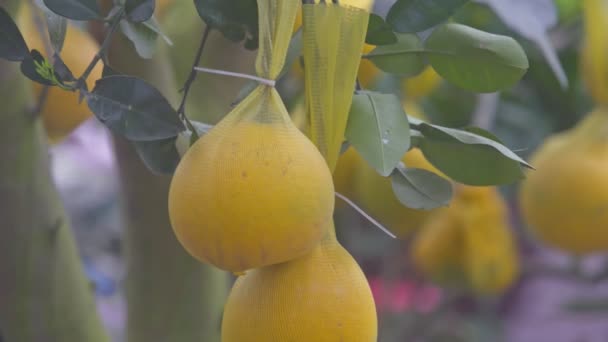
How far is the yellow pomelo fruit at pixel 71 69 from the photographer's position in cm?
60

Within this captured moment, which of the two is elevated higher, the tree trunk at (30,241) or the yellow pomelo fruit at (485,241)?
the tree trunk at (30,241)

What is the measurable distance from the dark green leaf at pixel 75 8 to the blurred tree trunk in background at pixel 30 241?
0.20 m

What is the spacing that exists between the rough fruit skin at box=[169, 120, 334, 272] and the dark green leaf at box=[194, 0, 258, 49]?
0.06 meters

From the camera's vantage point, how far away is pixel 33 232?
24.4 inches

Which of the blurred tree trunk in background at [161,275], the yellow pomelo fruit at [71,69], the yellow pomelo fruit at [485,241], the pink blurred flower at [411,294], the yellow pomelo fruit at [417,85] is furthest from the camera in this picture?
the pink blurred flower at [411,294]

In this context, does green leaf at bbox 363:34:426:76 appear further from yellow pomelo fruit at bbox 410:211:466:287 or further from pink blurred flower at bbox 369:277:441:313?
pink blurred flower at bbox 369:277:441:313

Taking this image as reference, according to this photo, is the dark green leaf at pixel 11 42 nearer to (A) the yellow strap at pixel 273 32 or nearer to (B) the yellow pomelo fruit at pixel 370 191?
(A) the yellow strap at pixel 273 32

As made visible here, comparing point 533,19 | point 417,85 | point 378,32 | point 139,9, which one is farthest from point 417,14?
point 417,85

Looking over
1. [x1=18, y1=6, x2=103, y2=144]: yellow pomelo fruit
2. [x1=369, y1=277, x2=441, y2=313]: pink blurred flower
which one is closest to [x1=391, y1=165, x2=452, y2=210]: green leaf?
[x1=18, y1=6, x2=103, y2=144]: yellow pomelo fruit

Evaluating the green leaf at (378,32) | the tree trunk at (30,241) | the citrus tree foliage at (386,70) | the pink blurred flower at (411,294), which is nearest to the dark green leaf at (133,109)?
the citrus tree foliage at (386,70)

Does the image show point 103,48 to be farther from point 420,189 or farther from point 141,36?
point 420,189

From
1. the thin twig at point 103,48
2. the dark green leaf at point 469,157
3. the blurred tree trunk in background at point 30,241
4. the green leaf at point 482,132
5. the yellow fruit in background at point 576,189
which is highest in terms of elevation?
the thin twig at point 103,48

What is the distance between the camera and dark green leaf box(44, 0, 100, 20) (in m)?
0.40

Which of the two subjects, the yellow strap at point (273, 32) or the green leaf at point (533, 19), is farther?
the green leaf at point (533, 19)
